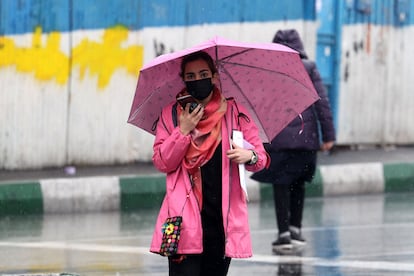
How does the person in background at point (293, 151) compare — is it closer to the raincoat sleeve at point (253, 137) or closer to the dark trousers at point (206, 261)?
the raincoat sleeve at point (253, 137)

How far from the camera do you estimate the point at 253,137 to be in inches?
250

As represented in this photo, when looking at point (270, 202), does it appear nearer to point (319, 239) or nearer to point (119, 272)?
point (319, 239)

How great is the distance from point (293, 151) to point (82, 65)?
440 centimetres

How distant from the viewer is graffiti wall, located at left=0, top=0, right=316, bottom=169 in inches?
534

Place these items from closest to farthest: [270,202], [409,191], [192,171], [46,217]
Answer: [192,171] < [46,217] < [270,202] < [409,191]

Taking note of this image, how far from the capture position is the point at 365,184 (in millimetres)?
14375

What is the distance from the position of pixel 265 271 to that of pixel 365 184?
545cm

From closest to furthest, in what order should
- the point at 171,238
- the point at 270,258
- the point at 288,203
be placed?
the point at 171,238 < the point at 270,258 < the point at 288,203

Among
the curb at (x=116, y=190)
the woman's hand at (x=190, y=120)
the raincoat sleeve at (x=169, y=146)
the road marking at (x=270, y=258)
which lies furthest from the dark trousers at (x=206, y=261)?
the curb at (x=116, y=190)

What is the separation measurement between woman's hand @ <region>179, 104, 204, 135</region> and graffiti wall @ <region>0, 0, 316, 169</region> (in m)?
7.65

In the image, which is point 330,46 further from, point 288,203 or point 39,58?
point 288,203

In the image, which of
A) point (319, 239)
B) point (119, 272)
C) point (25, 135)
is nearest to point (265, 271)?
point (119, 272)

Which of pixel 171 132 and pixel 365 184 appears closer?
pixel 171 132

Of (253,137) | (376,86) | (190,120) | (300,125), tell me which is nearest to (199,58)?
(190,120)
